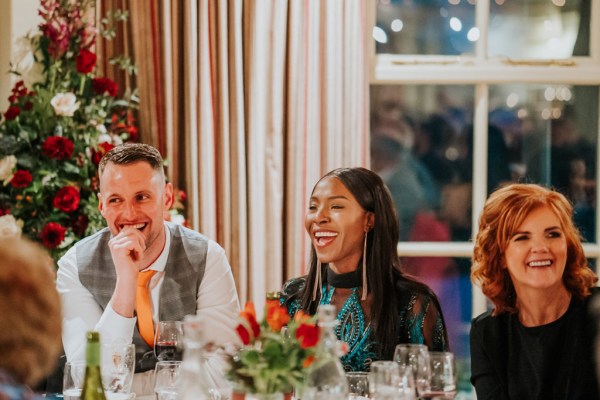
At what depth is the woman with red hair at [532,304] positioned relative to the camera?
2.52 metres

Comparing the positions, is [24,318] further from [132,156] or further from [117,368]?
[132,156]

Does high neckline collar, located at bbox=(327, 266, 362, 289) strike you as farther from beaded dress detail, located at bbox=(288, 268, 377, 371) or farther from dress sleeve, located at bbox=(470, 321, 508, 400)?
dress sleeve, located at bbox=(470, 321, 508, 400)

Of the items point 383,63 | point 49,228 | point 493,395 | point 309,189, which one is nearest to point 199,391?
point 493,395

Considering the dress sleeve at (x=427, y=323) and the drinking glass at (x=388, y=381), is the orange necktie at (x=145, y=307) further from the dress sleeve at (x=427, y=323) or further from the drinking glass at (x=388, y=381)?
the drinking glass at (x=388, y=381)

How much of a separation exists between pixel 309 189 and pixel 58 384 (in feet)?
4.79

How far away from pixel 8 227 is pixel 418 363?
6.09ft

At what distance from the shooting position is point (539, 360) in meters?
2.52

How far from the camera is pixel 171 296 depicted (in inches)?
116

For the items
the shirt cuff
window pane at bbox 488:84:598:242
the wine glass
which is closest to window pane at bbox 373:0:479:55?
window pane at bbox 488:84:598:242

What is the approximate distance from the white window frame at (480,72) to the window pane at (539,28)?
0.06 m

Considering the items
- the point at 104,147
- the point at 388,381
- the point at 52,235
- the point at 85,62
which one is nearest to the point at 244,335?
the point at 388,381

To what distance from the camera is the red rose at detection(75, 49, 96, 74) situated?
352 cm

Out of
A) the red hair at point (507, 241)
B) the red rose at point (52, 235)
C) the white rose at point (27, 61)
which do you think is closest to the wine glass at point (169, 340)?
the red hair at point (507, 241)

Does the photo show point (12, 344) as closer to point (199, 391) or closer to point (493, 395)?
point (199, 391)
